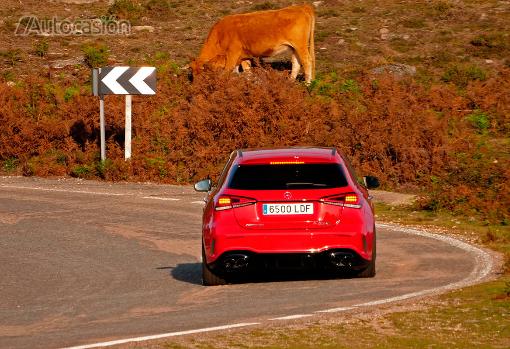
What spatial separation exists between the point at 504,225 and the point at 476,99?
11226mm

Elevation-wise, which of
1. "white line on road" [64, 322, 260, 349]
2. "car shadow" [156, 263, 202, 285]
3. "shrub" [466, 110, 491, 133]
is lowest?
"car shadow" [156, 263, 202, 285]

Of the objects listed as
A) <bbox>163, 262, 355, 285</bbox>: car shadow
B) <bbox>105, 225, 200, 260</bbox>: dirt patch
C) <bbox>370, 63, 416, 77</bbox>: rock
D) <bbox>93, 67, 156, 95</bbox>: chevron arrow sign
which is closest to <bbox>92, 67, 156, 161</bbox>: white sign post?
<bbox>93, 67, 156, 95</bbox>: chevron arrow sign

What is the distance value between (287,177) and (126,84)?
50.7 feet

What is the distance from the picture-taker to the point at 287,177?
15508mm

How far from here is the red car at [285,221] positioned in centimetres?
1522

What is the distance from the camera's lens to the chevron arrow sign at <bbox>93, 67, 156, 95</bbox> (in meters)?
30.5

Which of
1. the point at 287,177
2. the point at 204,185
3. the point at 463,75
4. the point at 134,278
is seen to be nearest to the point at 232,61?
the point at 463,75

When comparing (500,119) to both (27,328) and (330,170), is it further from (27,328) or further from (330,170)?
(27,328)

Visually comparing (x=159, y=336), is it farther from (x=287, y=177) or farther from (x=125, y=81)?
(x=125, y=81)

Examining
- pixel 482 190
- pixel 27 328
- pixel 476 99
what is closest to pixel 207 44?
pixel 476 99

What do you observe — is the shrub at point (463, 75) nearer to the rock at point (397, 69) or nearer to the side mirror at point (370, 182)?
the rock at point (397, 69)

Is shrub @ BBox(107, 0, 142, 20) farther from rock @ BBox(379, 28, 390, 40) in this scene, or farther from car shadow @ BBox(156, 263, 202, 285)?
car shadow @ BBox(156, 263, 202, 285)

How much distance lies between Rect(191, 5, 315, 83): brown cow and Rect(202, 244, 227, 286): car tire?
2055 cm

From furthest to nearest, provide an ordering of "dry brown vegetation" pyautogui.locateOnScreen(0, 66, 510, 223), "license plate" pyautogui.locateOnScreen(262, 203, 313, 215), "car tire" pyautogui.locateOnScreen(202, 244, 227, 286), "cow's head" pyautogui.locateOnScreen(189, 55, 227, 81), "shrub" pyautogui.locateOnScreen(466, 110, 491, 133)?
"cow's head" pyautogui.locateOnScreen(189, 55, 227, 81), "shrub" pyautogui.locateOnScreen(466, 110, 491, 133), "dry brown vegetation" pyautogui.locateOnScreen(0, 66, 510, 223), "car tire" pyautogui.locateOnScreen(202, 244, 227, 286), "license plate" pyautogui.locateOnScreen(262, 203, 313, 215)
